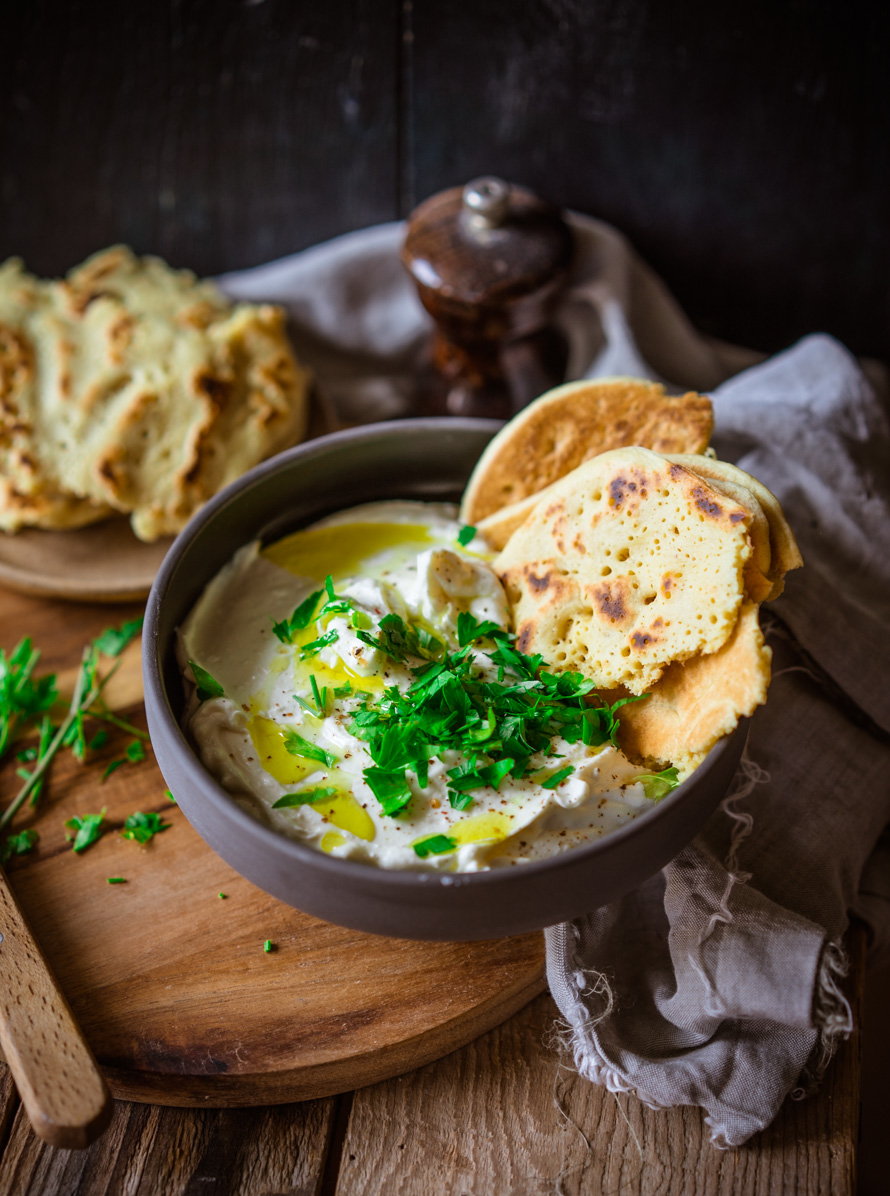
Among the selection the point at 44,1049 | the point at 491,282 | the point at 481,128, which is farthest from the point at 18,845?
the point at 481,128

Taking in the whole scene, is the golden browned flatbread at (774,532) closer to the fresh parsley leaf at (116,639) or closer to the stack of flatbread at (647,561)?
the stack of flatbread at (647,561)

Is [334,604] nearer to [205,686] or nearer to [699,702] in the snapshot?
[205,686]

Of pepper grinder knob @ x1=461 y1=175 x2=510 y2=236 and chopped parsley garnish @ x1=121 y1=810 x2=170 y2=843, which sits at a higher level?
pepper grinder knob @ x1=461 y1=175 x2=510 y2=236

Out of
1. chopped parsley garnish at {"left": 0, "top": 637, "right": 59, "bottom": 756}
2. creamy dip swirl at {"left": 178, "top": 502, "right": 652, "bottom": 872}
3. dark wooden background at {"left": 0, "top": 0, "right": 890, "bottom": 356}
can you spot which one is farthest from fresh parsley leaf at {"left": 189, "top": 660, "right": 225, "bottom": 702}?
dark wooden background at {"left": 0, "top": 0, "right": 890, "bottom": 356}

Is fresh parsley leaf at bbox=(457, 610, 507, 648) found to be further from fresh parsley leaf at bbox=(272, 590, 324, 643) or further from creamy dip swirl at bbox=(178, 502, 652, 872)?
fresh parsley leaf at bbox=(272, 590, 324, 643)

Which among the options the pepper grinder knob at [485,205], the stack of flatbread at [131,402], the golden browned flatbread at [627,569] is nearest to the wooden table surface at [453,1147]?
the golden browned flatbread at [627,569]
